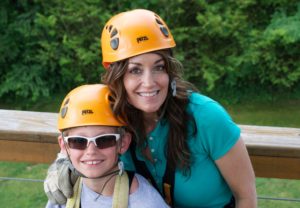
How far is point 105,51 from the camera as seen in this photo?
1.98 m

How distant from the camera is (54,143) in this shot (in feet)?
6.75

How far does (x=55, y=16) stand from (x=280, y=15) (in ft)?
8.45

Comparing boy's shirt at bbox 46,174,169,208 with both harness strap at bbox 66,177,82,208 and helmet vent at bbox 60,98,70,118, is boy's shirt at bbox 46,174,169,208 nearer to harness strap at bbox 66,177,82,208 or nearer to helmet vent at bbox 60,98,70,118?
harness strap at bbox 66,177,82,208

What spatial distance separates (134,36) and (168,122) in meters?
0.37

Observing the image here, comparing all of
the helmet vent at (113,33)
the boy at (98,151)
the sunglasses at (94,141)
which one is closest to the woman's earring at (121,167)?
the boy at (98,151)

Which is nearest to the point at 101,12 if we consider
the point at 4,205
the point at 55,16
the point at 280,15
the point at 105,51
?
the point at 55,16

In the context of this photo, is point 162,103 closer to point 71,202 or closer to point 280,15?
point 71,202

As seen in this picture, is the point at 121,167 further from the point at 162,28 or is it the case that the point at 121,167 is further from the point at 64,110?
the point at 162,28

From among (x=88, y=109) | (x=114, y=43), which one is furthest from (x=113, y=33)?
(x=88, y=109)

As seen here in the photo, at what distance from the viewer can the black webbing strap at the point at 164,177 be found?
2.04m

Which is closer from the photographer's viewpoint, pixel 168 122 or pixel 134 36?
pixel 134 36

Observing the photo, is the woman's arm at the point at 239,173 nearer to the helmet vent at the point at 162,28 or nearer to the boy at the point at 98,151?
the boy at the point at 98,151

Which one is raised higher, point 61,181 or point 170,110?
point 170,110

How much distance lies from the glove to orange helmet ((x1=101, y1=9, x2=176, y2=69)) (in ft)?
1.44
